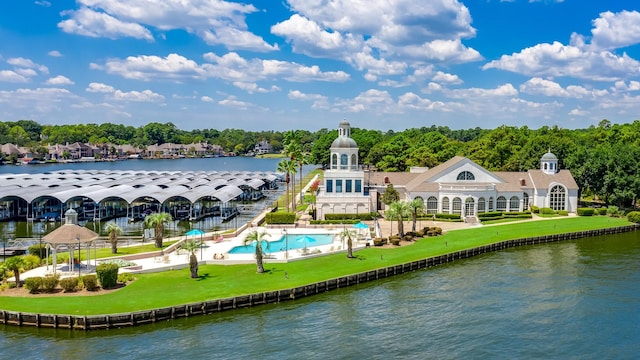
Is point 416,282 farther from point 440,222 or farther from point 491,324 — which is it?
point 440,222

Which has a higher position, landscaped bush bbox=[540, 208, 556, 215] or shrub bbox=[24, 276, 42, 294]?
landscaped bush bbox=[540, 208, 556, 215]

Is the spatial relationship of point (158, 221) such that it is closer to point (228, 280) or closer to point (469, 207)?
point (228, 280)

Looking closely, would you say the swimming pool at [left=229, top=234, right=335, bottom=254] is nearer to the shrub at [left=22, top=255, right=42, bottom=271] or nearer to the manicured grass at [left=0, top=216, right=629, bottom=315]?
the manicured grass at [left=0, top=216, right=629, bottom=315]

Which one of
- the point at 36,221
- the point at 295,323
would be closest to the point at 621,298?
the point at 295,323

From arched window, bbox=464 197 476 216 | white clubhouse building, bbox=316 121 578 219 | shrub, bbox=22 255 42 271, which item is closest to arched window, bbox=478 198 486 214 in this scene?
white clubhouse building, bbox=316 121 578 219

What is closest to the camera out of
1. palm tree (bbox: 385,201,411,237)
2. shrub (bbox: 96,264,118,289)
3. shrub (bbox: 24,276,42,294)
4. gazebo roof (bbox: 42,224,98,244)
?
shrub (bbox: 24,276,42,294)

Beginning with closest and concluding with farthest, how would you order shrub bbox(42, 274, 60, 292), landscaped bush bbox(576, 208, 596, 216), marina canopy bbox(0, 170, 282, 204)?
shrub bbox(42, 274, 60, 292) < marina canopy bbox(0, 170, 282, 204) < landscaped bush bbox(576, 208, 596, 216)
